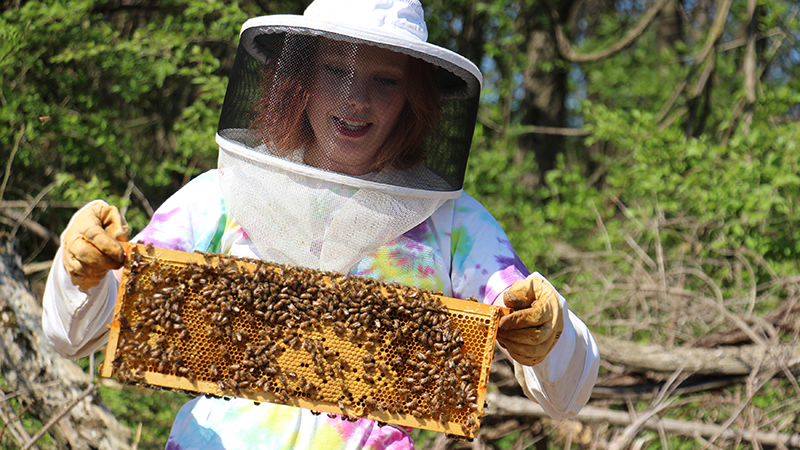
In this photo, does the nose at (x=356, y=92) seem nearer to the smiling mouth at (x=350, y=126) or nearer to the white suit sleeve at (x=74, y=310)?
the smiling mouth at (x=350, y=126)

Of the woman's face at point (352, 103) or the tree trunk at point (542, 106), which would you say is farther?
the tree trunk at point (542, 106)

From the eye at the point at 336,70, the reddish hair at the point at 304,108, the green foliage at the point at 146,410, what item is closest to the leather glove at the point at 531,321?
the reddish hair at the point at 304,108

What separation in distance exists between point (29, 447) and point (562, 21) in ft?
20.5

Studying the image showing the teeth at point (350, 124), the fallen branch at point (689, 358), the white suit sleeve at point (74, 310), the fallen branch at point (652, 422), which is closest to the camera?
the white suit sleeve at point (74, 310)

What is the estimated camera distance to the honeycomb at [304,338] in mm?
1729

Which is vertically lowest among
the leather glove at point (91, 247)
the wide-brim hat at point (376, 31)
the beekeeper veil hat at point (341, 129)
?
the leather glove at point (91, 247)

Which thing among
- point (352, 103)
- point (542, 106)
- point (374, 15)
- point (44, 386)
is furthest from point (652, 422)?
point (542, 106)

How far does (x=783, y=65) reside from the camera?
7383mm

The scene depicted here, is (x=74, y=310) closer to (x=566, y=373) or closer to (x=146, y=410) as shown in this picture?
(x=566, y=373)

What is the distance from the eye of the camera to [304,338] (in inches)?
69.8

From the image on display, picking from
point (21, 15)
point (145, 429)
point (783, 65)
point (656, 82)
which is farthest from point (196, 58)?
point (656, 82)

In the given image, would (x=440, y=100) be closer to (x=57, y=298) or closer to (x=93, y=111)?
(x=57, y=298)

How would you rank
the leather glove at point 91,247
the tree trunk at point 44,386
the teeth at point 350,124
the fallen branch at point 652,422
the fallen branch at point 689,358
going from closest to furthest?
the leather glove at point 91,247
the teeth at point 350,124
the tree trunk at point 44,386
the fallen branch at point 652,422
the fallen branch at point 689,358

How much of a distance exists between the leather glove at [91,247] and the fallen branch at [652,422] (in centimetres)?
232
